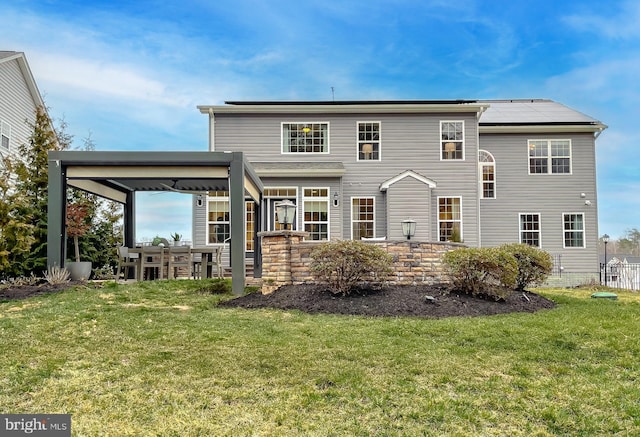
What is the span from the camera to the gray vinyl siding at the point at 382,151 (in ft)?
52.5

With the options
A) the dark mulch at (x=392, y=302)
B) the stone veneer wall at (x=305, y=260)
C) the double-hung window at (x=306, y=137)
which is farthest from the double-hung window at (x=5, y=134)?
the dark mulch at (x=392, y=302)

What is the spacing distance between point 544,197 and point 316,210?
27.2 feet

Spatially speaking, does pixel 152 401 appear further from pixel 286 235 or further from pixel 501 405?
pixel 286 235

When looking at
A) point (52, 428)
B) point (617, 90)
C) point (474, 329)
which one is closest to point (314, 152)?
point (617, 90)

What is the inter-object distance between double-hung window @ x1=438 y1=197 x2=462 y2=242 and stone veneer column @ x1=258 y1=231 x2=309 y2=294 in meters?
8.38

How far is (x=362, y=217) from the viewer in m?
16.0

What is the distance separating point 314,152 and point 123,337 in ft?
37.6

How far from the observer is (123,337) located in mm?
5359

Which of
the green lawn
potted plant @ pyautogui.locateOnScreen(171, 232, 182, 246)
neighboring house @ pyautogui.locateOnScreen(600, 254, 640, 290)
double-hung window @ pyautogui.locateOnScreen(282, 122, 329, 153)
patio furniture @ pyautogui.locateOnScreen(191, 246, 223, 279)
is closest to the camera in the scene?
the green lawn

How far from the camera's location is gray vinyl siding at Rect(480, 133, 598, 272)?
56.6 feet

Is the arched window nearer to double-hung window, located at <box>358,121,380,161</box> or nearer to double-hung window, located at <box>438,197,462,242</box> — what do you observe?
double-hung window, located at <box>438,197,462,242</box>

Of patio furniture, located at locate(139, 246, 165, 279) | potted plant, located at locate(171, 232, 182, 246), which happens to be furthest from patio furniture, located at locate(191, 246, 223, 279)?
patio furniture, located at locate(139, 246, 165, 279)

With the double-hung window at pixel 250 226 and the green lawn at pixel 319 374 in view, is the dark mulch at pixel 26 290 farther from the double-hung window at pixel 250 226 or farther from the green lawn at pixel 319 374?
the double-hung window at pixel 250 226

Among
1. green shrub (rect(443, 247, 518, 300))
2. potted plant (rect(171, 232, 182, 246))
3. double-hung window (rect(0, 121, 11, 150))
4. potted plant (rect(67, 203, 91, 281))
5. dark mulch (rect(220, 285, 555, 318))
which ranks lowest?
dark mulch (rect(220, 285, 555, 318))
